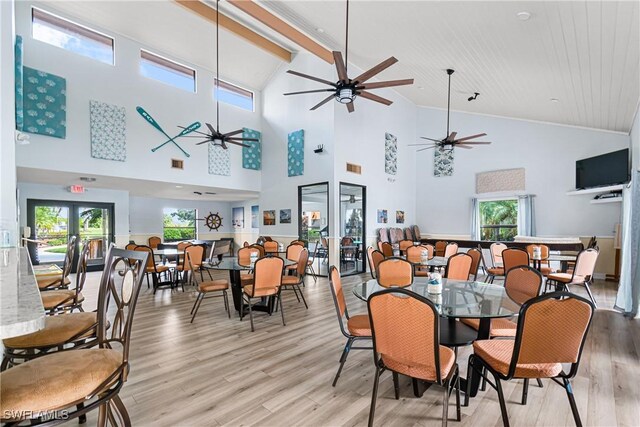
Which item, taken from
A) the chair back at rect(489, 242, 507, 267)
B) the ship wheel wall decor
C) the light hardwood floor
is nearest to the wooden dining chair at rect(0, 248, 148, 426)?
the light hardwood floor

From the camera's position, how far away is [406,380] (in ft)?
8.54

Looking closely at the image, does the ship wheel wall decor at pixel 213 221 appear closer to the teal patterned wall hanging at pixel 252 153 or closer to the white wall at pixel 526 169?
the teal patterned wall hanging at pixel 252 153

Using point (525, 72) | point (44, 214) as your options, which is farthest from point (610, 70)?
point (44, 214)

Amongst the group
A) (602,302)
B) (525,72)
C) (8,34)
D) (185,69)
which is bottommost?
(602,302)

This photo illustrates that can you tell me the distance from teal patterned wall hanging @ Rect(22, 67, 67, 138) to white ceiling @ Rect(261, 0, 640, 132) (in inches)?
185

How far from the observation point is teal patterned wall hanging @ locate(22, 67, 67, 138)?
5992mm

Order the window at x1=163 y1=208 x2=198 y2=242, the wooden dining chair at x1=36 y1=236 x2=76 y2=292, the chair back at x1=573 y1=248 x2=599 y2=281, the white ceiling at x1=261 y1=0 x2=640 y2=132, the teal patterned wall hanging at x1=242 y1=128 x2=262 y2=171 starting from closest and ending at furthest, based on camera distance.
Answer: the wooden dining chair at x1=36 y1=236 x2=76 y2=292 < the white ceiling at x1=261 y1=0 x2=640 y2=132 < the chair back at x1=573 y1=248 x2=599 y2=281 < the teal patterned wall hanging at x1=242 y1=128 x2=262 y2=171 < the window at x1=163 y1=208 x2=198 y2=242

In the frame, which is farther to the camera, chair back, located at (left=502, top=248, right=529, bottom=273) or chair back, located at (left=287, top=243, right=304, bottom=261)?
chair back, located at (left=287, top=243, right=304, bottom=261)

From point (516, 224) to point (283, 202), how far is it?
688 centimetres

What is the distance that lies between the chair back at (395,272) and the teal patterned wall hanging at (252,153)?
7231mm

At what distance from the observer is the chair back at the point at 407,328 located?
5.52 ft

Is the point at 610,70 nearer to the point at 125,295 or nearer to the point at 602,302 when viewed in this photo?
the point at 602,302

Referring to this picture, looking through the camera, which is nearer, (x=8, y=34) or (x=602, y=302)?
(x=8, y=34)

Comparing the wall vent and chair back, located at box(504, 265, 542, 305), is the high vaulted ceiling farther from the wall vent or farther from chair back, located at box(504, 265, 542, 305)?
chair back, located at box(504, 265, 542, 305)
